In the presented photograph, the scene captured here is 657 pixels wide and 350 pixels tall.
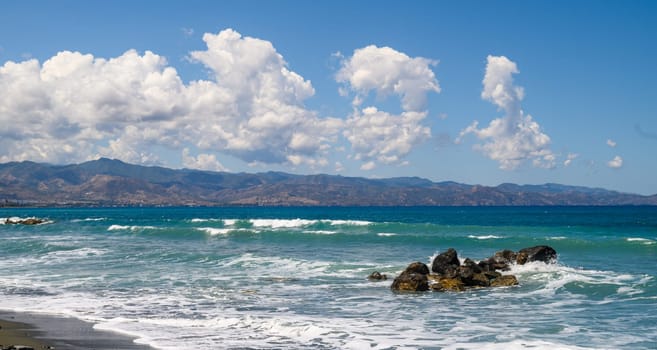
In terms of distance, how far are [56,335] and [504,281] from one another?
61.5 feet

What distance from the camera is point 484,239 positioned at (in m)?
54.0

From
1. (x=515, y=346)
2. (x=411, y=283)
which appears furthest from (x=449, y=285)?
(x=515, y=346)

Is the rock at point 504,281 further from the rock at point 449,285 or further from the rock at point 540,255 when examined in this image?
the rock at point 540,255

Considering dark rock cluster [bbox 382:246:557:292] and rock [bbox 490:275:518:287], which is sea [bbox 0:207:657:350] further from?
dark rock cluster [bbox 382:246:557:292]

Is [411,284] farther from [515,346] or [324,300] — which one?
[515,346]

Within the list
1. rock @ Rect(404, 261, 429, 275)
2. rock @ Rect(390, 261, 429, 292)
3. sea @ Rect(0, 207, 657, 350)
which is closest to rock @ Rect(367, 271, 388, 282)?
sea @ Rect(0, 207, 657, 350)

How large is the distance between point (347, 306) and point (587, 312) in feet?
27.3

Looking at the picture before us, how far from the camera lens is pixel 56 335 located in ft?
54.4

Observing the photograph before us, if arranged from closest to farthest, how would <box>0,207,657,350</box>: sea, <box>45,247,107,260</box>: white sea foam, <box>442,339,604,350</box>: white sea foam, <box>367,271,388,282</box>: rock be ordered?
<box>442,339,604,350</box>: white sea foam → <box>0,207,657,350</box>: sea → <box>367,271,388,282</box>: rock → <box>45,247,107,260</box>: white sea foam

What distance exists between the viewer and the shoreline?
15.2m

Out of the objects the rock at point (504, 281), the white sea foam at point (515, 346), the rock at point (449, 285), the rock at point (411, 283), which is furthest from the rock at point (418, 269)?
the white sea foam at point (515, 346)

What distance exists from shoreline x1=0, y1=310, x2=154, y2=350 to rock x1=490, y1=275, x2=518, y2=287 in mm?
16817

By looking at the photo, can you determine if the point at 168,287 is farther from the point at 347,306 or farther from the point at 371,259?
the point at 371,259

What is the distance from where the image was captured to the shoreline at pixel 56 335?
15.2m
